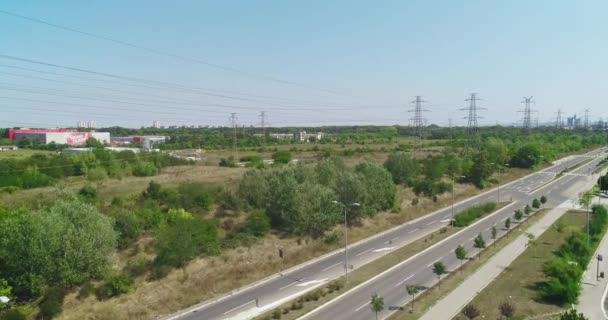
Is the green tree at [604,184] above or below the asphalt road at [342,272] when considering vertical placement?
above

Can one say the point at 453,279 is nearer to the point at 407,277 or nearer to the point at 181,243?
the point at 407,277

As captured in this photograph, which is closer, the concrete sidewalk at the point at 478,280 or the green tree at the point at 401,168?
the concrete sidewalk at the point at 478,280

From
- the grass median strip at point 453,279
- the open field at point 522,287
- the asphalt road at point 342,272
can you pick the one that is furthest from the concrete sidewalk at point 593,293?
the asphalt road at point 342,272

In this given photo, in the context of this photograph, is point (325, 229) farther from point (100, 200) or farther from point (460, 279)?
point (100, 200)

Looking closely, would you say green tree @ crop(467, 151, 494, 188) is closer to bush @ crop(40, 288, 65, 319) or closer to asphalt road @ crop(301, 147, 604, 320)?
asphalt road @ crop(301, 147, 604, 320)

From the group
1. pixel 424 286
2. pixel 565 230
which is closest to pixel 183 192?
pixel 424 286

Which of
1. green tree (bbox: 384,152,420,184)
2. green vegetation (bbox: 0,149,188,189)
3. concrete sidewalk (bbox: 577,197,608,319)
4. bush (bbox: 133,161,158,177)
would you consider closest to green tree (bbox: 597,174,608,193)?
green tree (bbox: 384,152,420,184)

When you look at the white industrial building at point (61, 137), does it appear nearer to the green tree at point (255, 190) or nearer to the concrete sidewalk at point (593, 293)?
the green tree at point (255, 190)
